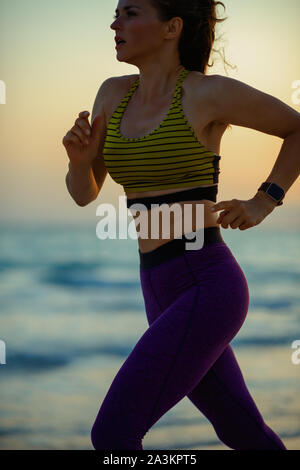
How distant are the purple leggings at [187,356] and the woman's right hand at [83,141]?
1.14 feet

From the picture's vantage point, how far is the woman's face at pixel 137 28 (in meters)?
2.39

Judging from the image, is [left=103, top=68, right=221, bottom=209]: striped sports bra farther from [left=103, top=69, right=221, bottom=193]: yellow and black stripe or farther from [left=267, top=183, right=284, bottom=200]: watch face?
[left=267, top=183, right=284, bottom=200]: watch face

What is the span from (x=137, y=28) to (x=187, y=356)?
0.97 meters

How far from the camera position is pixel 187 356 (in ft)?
6.91

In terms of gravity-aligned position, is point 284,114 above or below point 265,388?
above

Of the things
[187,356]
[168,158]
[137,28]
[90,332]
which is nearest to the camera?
[187,356]

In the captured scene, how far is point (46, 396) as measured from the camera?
585cm

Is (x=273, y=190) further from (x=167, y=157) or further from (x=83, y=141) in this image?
(x=83, y=141)

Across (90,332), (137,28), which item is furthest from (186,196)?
(90,332)

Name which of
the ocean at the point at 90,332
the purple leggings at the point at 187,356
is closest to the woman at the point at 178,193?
the purple leggings at the point at 187,356

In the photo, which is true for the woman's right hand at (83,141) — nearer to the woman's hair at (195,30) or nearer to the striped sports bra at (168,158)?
the striped sports bra at (168,158)

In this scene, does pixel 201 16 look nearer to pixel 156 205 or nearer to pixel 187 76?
pixel 187 76

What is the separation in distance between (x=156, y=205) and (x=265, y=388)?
4.08 metres
